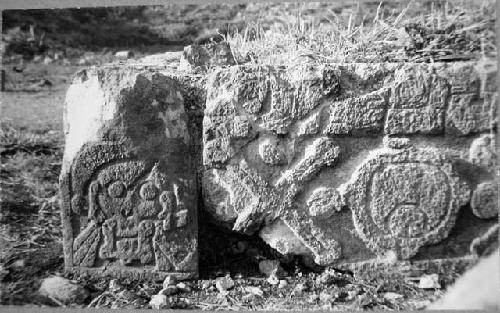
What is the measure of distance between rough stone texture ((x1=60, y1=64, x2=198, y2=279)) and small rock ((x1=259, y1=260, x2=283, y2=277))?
1.01 ft

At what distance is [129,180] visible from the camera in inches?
98.0

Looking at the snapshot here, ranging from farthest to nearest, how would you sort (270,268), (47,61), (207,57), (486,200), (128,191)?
(47,61), (207,57), (270,268), (128,191), (486,200)

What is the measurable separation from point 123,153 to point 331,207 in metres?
0.88

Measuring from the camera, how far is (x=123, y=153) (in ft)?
8.10

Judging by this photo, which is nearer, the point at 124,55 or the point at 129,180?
the point at 129,180

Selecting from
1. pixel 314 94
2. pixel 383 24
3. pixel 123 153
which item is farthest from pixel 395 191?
pixel 123 153

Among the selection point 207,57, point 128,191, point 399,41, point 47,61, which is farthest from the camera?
point 47,61

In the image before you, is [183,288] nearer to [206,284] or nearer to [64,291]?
[206,284]

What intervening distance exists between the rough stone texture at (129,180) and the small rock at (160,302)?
0.33ft

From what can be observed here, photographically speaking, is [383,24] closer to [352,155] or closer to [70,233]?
[352,155]

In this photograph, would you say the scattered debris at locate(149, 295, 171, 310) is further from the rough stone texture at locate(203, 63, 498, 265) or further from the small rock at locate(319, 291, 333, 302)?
the small rock at locate(319, 291, 333, 302)

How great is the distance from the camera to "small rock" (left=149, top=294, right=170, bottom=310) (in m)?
2.45

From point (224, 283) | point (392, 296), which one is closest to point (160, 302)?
point (224, 283)

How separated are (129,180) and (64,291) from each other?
539 mm
